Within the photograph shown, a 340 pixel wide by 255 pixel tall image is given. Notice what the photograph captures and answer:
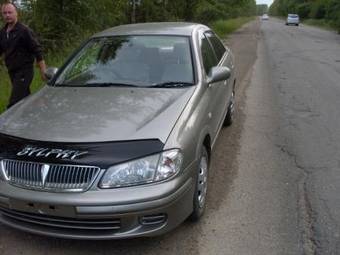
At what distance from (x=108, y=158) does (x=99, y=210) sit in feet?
1.18

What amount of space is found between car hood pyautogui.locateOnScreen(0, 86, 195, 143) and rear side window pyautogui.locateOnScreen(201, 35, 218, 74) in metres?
0.73

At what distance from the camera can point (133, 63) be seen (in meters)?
4.89

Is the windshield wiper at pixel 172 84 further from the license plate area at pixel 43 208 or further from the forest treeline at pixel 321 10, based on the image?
the forest treeline at pixel 321 10

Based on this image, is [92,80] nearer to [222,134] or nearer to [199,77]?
[199,77]

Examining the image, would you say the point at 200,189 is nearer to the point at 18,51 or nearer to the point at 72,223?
the point at 72,223

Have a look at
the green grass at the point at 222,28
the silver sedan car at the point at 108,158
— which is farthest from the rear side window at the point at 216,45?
the green grass at the point at 222,28

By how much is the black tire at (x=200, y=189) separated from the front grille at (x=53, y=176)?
983mm

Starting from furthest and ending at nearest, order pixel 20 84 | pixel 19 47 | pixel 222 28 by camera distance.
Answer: pixel 222 28
pixel 20 84
pixel 19 47

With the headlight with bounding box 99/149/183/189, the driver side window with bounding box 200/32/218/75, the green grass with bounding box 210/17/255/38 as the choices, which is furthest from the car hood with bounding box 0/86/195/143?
the green grass with bounding box 210/17/255/38

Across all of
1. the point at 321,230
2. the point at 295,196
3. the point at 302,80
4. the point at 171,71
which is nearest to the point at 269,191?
the point at 295,196

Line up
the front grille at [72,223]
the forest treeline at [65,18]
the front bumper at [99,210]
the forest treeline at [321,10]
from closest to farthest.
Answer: the front bumper at [99,210] → the front grille at [72,223] → the forest treeline at [65,18] → the forest treeline at [321,10]

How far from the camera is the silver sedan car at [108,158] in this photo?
3.27 m

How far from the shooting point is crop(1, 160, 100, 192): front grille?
129 inches

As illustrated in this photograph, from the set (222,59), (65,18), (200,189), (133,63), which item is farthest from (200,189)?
(65,18)
